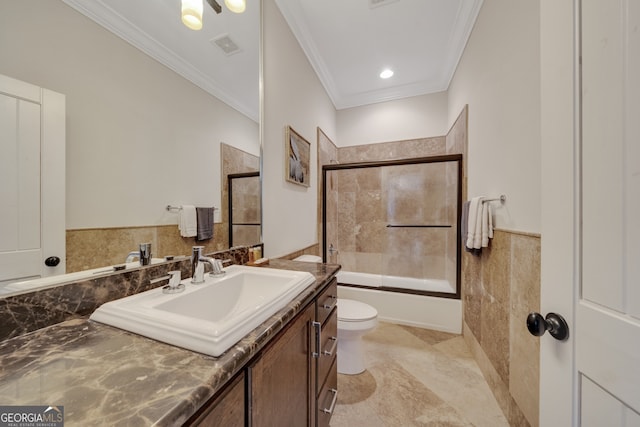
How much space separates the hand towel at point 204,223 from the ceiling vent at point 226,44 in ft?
2.76

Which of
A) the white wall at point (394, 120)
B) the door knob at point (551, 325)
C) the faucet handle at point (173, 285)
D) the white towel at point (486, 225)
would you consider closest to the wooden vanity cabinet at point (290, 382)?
the faucet handle at point (173, 285)

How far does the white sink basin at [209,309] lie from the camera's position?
20.0 inches

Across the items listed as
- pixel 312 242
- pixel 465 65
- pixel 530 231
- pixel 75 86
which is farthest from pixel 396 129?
pixel 75 86

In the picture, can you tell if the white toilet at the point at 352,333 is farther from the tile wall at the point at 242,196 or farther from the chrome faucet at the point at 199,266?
the chrome faucet at the point at 199,266

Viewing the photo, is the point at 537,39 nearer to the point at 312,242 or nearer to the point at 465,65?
the point at 465,65

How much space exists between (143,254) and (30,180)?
357mm

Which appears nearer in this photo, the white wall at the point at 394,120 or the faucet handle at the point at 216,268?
the faucet handle at the point at 216,268

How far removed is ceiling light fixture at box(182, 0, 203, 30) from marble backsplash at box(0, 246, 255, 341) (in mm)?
1023

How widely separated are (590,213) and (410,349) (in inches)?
71.9

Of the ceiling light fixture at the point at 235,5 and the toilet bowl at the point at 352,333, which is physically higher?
the ceiling light fixture at the point at 235,5

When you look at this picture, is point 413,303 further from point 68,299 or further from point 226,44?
point 226,44

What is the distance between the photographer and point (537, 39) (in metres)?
1.02

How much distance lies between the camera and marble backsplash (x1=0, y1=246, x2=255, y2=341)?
0.55m

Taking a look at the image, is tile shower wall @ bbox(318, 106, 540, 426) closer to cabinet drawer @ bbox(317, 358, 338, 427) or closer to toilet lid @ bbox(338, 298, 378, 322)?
toilet lid @ bbox(338, 298, 378, 322)
